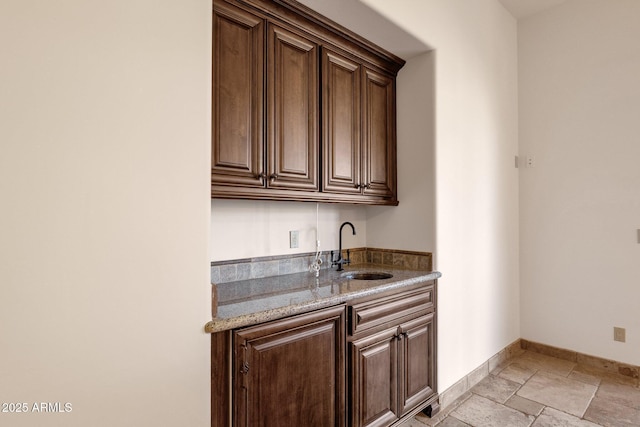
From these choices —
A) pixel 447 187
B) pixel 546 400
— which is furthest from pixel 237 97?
pixel 546 400

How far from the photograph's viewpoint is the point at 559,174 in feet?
10.5

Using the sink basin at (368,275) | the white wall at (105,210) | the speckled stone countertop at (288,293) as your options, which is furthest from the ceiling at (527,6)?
the white wall at (105,210)

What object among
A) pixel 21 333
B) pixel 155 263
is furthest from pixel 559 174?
pixel 21 333

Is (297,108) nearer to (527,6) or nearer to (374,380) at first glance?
(374,380)

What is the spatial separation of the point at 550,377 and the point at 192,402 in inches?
115

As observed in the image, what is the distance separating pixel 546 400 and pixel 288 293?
7.08 ft

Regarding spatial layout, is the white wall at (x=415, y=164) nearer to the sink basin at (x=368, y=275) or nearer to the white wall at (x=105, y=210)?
the sink basin at (x=368, y=275)

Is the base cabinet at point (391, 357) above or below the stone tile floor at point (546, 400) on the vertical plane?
above

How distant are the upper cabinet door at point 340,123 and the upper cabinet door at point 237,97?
0.48 m

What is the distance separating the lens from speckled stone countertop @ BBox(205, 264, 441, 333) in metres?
1.38

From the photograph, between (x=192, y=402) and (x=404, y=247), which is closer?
(x=192, y=402)

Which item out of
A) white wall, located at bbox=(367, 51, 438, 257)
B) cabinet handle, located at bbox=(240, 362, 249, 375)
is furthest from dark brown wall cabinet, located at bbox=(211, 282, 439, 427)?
white wall, located at bbox=(367, 51, 438, 257)

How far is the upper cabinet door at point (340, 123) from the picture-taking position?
2.10 meters

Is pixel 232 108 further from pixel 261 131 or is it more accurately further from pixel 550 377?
pixel 550 377
